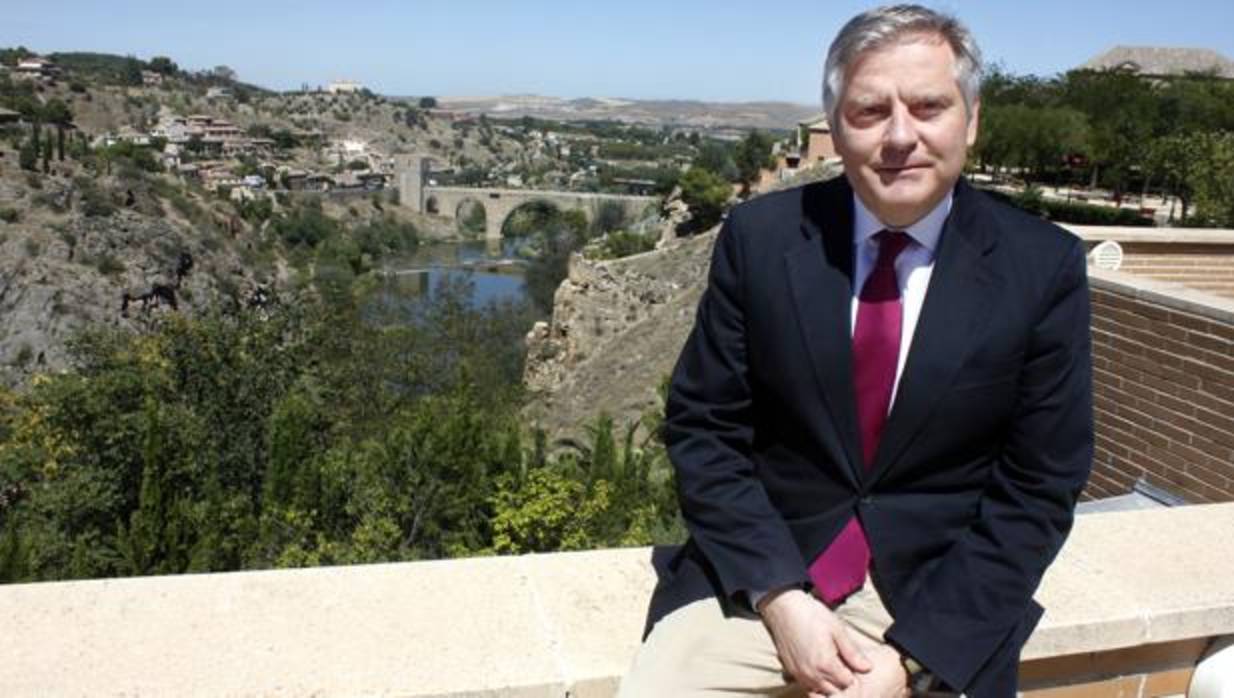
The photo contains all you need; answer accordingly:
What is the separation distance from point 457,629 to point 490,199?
95.6 m

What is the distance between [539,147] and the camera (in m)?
158

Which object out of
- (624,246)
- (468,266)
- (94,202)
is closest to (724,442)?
(624,246)

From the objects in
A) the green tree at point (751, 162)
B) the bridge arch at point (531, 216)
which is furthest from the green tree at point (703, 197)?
the bridge arch at point (531, 216)

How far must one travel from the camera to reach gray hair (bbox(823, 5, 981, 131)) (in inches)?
65.9

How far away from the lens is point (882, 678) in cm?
176

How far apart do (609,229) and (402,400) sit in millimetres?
57179

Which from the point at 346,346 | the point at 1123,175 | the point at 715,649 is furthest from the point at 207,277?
the point at 715,649

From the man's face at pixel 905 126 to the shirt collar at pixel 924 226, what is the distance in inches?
1.2

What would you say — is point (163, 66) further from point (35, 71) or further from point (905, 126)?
point (905, 126)

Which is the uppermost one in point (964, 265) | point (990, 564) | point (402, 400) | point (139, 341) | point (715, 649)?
point (964, 265)

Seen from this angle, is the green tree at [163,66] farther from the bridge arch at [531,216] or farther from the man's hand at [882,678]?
the man's hand at [882,678]

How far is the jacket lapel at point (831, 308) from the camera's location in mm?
1788

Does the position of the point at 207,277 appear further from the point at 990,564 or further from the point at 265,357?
the point at 990,564

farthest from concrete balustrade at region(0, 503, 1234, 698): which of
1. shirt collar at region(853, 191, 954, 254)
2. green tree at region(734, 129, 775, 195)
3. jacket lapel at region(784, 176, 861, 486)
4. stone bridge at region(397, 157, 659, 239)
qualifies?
stone bridge at region(397, 157, 659, 239)
